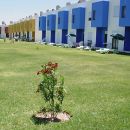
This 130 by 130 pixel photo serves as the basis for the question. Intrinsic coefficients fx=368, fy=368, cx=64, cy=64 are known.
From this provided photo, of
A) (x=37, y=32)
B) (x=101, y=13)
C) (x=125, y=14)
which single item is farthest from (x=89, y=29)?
(x=37, y=32)

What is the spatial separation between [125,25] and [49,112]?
3918cm

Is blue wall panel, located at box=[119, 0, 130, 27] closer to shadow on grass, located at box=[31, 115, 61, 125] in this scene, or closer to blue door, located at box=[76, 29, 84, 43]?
blue door, located at box=[76, 29, 84, 43]

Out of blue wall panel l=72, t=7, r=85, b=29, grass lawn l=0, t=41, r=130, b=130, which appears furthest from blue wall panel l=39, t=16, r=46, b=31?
grass lawn l=0, t=41, r=130, b=130

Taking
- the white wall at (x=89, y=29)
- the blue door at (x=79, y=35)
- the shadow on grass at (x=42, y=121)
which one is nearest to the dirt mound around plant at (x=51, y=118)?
the shadow on grass at (x=42, y=121)

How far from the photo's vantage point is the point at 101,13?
5441 centimetres

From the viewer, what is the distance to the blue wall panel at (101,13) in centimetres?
5416

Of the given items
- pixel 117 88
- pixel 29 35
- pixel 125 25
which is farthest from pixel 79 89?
pixel 29 35

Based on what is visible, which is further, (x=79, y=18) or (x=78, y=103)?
(x=79, y=18)

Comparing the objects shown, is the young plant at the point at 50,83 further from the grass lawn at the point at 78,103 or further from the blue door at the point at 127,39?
the blue door at the point at 127,39

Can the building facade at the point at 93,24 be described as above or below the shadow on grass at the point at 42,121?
above

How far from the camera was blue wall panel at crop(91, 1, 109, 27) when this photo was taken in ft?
178

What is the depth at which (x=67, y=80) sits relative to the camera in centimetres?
→ 1931

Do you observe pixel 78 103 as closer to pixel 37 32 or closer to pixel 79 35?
pixel 79 35

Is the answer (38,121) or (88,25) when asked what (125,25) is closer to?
(88,25)
